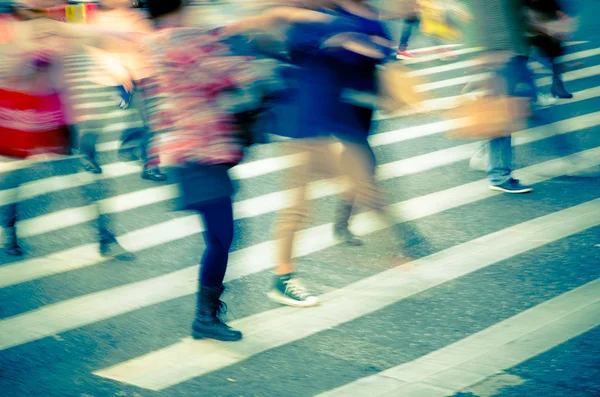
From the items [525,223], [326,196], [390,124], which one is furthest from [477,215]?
[390,124]

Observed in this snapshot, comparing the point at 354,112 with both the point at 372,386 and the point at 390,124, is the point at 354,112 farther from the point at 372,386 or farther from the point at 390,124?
the point at 390,124

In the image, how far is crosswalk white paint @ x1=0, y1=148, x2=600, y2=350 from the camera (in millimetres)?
5180

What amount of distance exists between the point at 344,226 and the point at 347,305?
3.83ft

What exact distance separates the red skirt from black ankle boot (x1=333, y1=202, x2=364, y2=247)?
74.3 inches

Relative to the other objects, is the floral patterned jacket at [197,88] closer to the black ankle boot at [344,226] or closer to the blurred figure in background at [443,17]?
the black ankle boot at [344,226]

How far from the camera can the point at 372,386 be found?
4230 millimetres

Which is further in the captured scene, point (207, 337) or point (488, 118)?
point (488, 118)

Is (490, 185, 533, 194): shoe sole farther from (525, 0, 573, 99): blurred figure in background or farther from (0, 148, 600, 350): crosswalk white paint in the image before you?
(525, 0, 573, 99): blurred figure in background

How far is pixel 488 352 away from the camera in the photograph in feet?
14.8

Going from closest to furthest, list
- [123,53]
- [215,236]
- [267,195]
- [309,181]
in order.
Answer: [215,236], [123,53], [309,181], [267,195]

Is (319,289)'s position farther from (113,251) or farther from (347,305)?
(113,251)

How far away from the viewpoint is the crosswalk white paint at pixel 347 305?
4535mm

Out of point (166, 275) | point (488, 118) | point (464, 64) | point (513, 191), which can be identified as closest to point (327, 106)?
point (166, 275)

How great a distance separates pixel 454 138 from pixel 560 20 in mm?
2132
